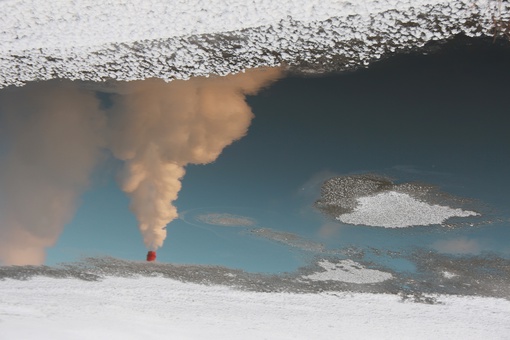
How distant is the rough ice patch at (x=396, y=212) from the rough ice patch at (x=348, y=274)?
0.16 metres

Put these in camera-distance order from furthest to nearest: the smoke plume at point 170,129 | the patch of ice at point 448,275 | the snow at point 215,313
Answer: the snow at point 215,313 < the patch of ice at point 448,275 < the smoke plume at point 170,129

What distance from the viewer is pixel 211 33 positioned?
111cm

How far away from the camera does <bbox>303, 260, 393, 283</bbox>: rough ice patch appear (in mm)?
1337

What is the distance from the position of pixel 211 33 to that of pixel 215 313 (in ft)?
3.23

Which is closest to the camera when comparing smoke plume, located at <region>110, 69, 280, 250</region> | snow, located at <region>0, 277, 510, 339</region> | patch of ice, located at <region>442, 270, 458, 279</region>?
smoke plume, located at <region>110, 69, 280, 250</region>

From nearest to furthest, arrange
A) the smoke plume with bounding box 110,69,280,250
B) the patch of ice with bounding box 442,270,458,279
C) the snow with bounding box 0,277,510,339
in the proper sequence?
the smoke plume with bounding box 110,69,280,250, the patch of ice with bounding box 442,270,458,279, the snow with bounding box 0,277,510,339

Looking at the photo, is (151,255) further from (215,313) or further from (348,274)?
(348,274)

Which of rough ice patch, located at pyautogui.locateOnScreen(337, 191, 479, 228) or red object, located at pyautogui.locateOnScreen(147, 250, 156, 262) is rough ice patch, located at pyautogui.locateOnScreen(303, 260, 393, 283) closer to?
rough ice patch, located at pyautogui.locateOnScreen(337, 191, 479, 228)

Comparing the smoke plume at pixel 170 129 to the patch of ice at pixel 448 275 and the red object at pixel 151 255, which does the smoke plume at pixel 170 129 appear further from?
the patch of ice at pixel 448 275

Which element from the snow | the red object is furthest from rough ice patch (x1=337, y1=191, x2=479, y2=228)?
the red object

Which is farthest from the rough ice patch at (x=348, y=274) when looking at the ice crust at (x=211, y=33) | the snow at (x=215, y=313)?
the ice crust at (x=211, y=33)

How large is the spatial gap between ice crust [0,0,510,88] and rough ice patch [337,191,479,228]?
1.19 feet

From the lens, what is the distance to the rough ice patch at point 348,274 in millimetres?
1337

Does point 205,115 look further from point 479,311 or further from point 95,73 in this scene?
point 479,311
